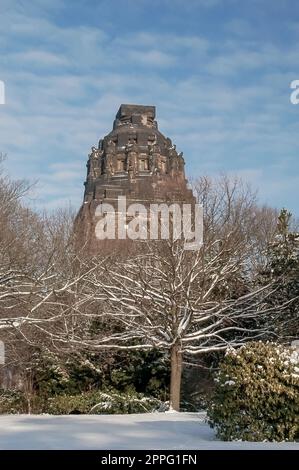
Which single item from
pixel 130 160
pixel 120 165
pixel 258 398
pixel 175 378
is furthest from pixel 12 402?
pixel 120 165

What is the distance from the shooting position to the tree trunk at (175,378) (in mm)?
13726

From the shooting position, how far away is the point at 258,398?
23.6 feet

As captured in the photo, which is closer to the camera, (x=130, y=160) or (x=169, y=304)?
(x=169, y=304)

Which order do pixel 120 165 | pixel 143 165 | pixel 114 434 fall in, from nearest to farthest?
pixel 114 434
pixel 143 165
pixel 120 165

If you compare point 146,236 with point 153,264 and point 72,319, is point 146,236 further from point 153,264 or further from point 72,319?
point 72,319

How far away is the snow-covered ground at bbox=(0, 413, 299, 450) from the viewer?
5.94 meters

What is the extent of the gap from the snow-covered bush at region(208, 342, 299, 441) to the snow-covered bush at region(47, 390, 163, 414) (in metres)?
4.99

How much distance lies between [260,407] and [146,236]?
10485mm

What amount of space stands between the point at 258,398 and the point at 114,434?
182cm

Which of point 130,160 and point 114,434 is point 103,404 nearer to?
point 114,434

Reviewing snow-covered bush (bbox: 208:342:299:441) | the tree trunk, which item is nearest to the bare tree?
the tree trunk

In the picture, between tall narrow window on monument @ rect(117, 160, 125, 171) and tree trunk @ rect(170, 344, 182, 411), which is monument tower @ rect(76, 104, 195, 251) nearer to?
tall narrow window on monument @ rect(117, 160, 125, 171)

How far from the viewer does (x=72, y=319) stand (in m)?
16.8
